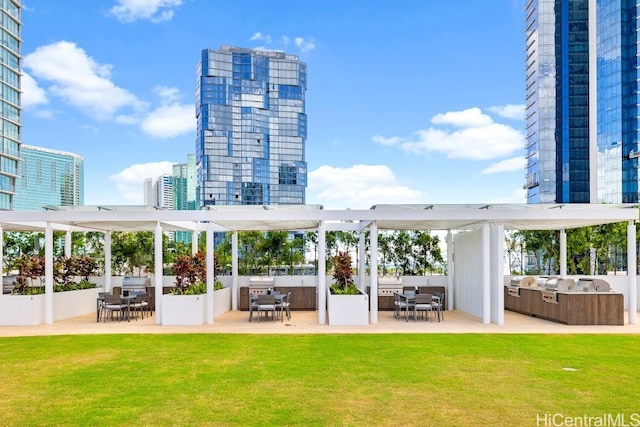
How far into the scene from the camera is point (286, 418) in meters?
5.55

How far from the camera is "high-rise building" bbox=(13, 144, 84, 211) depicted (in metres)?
117

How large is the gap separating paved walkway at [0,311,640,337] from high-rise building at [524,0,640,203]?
61.2 metres

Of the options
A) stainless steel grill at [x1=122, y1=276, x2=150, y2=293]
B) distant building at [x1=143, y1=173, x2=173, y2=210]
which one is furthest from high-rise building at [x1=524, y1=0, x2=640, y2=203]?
distant building at [x1=143, y1=173, x2=173, y2=210]

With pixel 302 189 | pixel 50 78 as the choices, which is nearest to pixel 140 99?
pixel 50 78

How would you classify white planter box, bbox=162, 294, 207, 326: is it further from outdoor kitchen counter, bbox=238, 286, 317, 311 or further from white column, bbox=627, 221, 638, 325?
white column, bbox=627, 221, 638, 325

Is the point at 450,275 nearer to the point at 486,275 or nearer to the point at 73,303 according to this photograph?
the point at 486,275

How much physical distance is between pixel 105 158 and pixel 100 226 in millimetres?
40738

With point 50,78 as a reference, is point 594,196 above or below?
below

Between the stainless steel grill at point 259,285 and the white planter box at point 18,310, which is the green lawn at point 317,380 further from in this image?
the stainless steel grill at point 259,285

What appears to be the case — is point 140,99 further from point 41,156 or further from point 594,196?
point 41,156

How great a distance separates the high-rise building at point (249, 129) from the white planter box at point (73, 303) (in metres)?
68.8

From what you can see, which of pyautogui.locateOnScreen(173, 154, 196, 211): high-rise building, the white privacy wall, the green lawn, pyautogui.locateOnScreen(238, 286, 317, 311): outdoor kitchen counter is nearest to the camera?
the green lawn

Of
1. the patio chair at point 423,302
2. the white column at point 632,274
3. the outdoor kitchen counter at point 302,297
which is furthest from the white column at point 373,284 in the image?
the white column at point 632,274

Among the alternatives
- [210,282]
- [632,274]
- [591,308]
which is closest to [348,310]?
[210,282]
